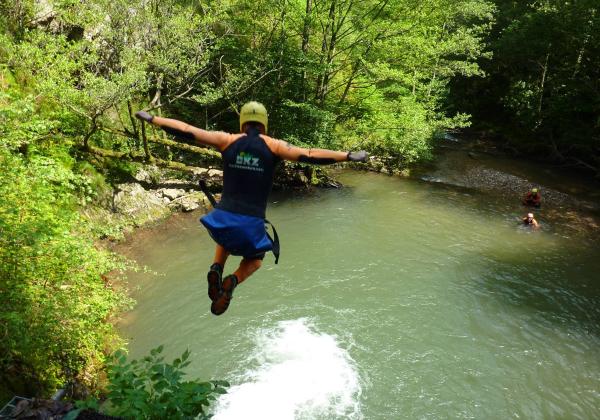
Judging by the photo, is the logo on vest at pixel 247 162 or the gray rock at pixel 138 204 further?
the gray rock at pixel 138 204

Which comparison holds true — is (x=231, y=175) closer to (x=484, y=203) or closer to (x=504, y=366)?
(x=504, y=366)

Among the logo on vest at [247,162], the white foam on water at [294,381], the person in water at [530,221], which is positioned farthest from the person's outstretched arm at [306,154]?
the person in water at [530,221]

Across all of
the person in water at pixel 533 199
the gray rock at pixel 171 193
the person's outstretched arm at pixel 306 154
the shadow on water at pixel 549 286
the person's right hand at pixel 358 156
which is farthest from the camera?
the person in water at pixel 533 199

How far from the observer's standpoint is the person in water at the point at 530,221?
50.5 feet

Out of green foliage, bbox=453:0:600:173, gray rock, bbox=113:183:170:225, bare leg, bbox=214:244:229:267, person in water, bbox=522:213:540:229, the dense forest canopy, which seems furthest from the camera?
green foliage, bbox=453:0:600:173

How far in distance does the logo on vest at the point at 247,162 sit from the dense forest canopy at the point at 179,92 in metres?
3.24

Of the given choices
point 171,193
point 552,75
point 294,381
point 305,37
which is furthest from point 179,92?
point 552,75

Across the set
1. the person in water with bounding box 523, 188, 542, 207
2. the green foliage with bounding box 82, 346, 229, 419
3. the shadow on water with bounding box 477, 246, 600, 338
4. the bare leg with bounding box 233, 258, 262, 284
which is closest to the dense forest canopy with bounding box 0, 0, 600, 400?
the green foliage with bounding box 82, 346, 229, 419

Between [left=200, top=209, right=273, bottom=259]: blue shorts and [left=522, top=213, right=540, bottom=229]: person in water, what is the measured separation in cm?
1487

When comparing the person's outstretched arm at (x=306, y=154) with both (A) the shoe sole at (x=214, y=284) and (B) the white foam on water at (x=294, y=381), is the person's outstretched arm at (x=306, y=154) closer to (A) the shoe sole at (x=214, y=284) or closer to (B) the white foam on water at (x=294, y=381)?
(A) the shoe sole at (x=214, y=284)

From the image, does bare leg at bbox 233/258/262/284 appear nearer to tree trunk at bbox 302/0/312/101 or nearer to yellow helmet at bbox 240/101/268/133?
yellow helmet at bbox 240/101/268/133

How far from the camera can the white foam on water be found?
7.29 meters

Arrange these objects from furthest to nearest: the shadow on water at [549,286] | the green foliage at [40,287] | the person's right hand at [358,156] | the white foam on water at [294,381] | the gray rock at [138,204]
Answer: the gray rock at [138,204], the shadow on water at [549,286], the white foam on water at [294,381], the green foliage at [40,287], the person's right hand at [358,156]

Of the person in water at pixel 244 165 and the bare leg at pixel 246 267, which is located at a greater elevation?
the person in water at pixel 244 165
